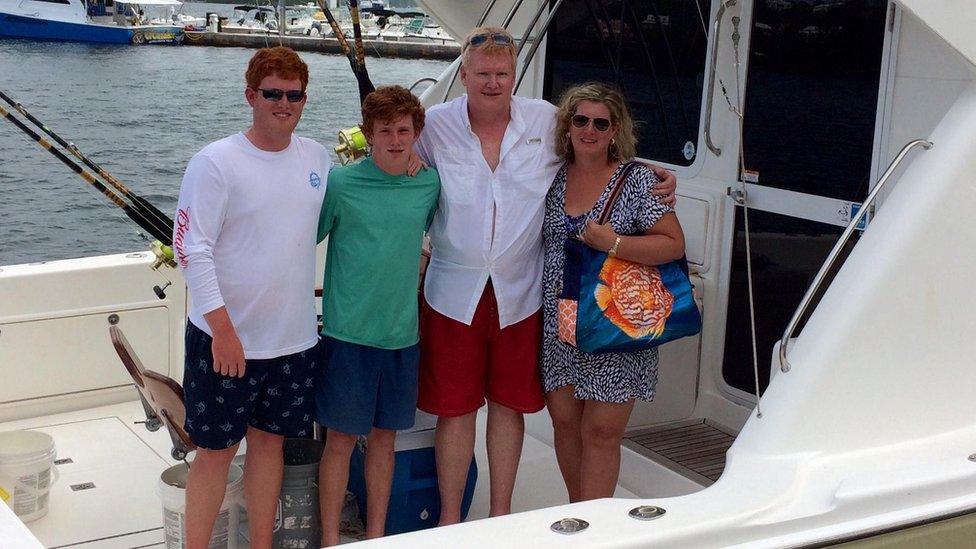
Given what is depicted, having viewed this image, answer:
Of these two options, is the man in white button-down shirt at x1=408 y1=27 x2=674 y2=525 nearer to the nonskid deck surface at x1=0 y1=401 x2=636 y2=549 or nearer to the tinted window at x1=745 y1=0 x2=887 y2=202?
the nonskid deck surface at x1=0 y1=401 x2=636 y2=549

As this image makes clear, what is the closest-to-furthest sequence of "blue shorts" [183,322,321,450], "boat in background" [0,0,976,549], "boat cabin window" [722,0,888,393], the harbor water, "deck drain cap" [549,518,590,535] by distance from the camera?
"deck drain cap" [549,518,590,535], "boat in background" [0,0,976,549], "blue shorts" [183,322,321,450], "boat cabin window" [722,0,888,393], the harbor water

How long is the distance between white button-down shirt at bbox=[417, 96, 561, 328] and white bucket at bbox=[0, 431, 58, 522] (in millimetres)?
Answer: 1309

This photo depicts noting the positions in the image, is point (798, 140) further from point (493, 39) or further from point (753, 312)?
point (493, 39)

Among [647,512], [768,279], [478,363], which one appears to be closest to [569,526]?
[647,512]

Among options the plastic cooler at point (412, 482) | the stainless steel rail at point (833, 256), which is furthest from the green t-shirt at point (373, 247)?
the stainless steel rail at point (833, 256)

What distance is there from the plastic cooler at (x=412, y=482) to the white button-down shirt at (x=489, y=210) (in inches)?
17.2

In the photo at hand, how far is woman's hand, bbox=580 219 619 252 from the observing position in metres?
2.72

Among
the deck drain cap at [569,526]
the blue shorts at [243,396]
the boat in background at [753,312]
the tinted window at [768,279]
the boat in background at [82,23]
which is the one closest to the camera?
the deck drain cap at [569,526]

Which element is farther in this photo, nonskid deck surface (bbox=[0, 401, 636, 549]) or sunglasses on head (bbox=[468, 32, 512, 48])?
nonskid deck surface (bbox=[0, 401, 636, 549])

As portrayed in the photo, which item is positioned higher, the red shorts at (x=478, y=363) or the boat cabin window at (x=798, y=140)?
the boat cabin window at (x=798, y=140)

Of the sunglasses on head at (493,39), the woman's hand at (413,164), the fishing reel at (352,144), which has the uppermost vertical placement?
the sunglasses on head at (493,39)

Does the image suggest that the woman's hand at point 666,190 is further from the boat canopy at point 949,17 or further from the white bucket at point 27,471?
the white bucket at point 27,471

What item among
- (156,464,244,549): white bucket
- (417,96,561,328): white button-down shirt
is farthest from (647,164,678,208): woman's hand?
(156,464,244,549): white bucket

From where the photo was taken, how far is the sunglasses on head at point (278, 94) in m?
2.56
